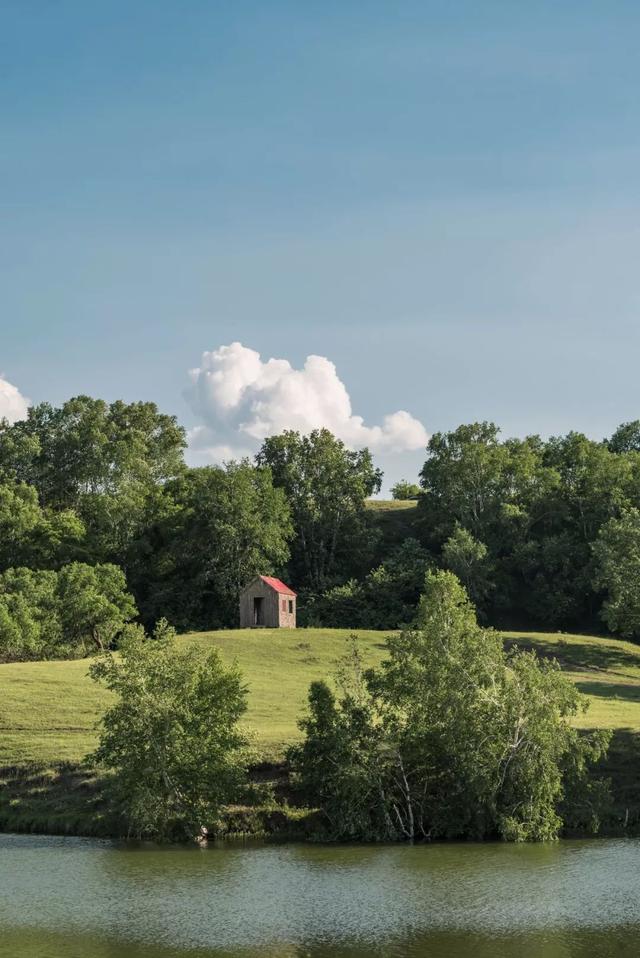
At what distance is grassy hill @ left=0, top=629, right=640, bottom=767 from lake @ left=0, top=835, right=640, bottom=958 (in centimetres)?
1155

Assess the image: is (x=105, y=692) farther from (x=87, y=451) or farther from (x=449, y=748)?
(x=87, y=451)

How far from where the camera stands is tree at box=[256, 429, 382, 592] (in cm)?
12938

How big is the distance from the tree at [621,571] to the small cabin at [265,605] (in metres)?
30.0

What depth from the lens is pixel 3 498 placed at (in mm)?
117438

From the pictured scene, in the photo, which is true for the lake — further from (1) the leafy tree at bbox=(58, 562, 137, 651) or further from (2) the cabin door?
(2) the cabin door

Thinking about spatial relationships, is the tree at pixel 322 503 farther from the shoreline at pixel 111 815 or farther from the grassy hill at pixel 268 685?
the shoreline at pixel 111 815

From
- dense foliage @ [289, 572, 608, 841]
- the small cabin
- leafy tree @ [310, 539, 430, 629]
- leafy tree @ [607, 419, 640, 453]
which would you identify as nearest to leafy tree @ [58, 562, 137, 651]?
the small cabin

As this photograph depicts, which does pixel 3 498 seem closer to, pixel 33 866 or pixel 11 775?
pixel 11 775

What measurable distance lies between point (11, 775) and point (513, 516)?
78.7 meters

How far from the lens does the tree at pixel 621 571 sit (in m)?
93.0

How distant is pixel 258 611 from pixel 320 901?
66288 mm

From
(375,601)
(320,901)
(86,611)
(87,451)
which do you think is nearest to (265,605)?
(86,611)

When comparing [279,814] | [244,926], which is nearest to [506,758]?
[279,814]

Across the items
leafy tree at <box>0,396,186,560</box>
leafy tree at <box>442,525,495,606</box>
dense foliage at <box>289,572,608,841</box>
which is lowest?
dense foliage at <box>289,572,608,841</box>
